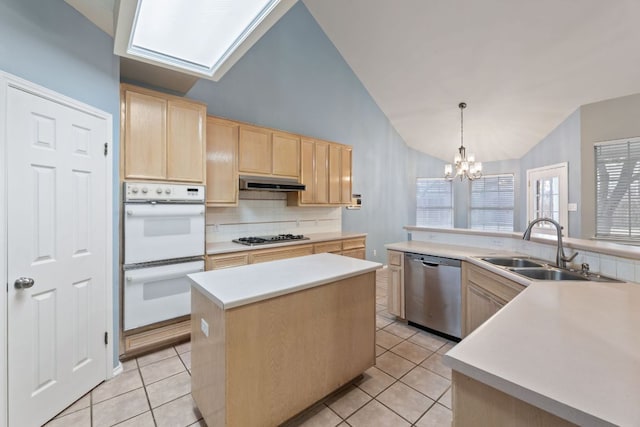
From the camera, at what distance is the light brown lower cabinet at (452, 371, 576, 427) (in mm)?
688

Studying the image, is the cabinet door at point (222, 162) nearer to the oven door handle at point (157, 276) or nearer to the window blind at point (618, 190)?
the oven door handle at point (157, 276)

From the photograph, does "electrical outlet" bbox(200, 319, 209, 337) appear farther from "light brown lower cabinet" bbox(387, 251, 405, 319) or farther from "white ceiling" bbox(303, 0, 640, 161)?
"white ceiling" bbox(303, 0, 640, 161)

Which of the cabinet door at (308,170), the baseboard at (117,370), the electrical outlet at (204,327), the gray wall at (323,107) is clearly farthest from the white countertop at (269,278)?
the gray wall at (323,107)

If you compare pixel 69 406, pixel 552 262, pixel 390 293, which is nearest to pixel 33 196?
pixel 69 406

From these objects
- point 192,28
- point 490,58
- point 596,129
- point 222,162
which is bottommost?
point 222,162

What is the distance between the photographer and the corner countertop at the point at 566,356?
0.62 m

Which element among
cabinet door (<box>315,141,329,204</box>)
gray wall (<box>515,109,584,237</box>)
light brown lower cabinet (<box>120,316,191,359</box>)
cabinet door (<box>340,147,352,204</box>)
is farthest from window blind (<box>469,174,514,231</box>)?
light brown lower cabinet (<box>120,316,191,359</box>)

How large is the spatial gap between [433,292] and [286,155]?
252cm

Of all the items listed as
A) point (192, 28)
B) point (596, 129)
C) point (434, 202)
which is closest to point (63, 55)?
point (192, 28)

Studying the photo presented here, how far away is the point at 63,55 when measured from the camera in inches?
71.8

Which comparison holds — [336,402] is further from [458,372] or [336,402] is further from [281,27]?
[281,27]

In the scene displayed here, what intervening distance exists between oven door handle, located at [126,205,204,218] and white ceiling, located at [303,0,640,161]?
12.3 feet

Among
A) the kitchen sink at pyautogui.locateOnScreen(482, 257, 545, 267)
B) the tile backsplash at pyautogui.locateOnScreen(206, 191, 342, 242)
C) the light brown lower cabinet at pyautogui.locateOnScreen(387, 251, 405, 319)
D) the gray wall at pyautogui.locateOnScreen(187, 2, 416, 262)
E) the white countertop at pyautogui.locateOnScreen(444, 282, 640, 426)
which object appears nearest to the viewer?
the white countertop at pyautogui.locateOnScreen(444, 282, 640, 426)

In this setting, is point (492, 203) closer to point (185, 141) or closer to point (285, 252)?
point (285, 252)
